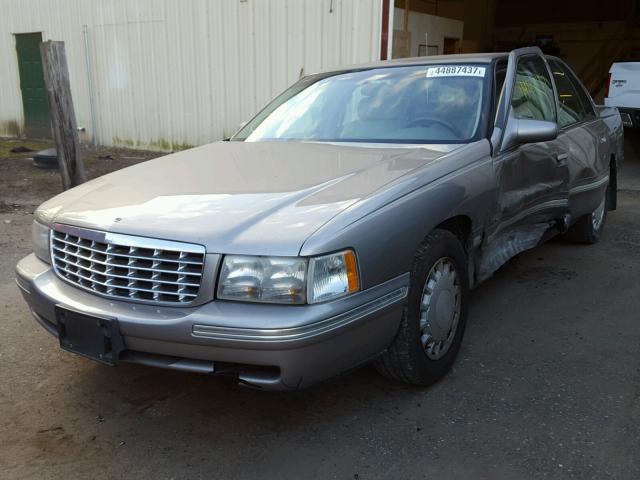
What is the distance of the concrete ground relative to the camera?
2.46 meters

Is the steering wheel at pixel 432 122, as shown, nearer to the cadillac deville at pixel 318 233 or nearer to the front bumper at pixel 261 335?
the cadillac deville at pixel 318 233

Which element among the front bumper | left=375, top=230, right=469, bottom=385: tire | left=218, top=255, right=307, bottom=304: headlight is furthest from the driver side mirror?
left=218, top=255, right=307, bottom=304: headlight

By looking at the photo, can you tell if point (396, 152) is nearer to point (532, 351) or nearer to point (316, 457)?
point (532, 351)

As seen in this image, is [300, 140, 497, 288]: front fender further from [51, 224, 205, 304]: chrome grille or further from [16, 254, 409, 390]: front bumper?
[51, 224, 205, 304]: chrome grille

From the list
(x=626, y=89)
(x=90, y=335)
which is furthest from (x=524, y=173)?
(x=626, y=89)

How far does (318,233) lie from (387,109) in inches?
65.7

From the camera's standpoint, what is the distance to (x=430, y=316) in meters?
2.87

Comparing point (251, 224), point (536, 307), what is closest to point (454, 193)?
point (251, 224)

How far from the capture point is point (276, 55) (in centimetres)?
976

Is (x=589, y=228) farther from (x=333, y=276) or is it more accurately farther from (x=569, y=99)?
(x=333, y=276)

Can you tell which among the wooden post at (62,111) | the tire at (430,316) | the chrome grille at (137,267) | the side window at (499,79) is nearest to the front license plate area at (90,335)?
the chrome grille at (137,267)

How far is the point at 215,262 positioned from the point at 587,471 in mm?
1654

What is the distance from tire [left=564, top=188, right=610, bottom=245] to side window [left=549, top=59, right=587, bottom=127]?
85 cm

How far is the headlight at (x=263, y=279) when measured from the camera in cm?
226
